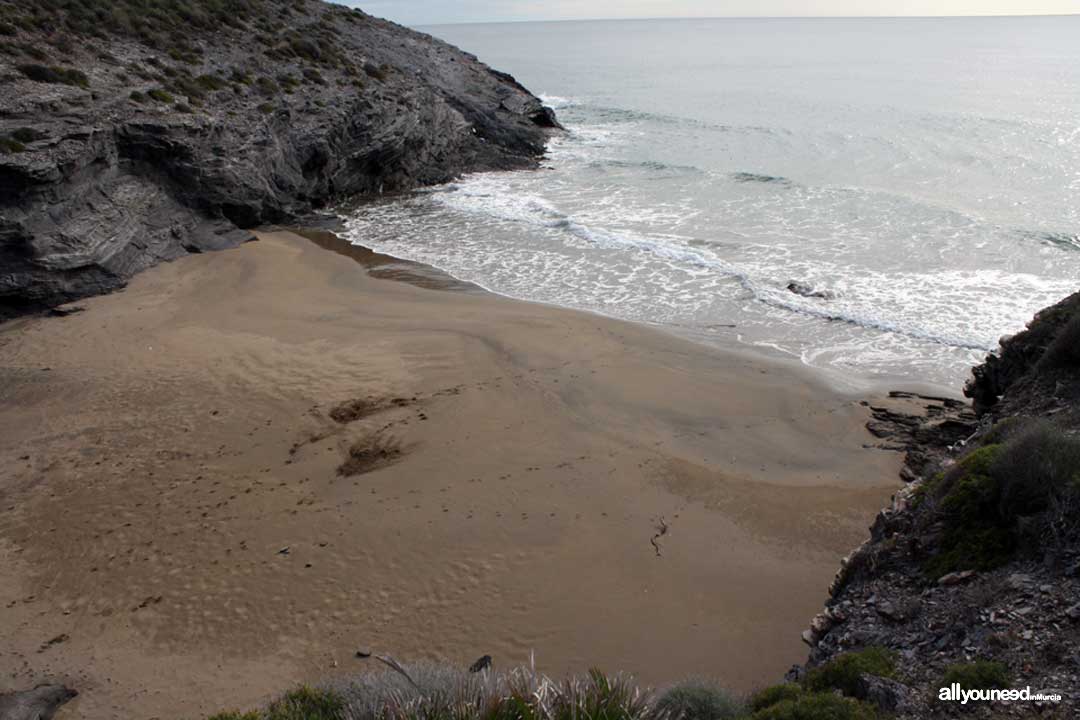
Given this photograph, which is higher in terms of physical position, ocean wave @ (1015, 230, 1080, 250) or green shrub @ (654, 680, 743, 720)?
ocean wave @ (1015, 230, 1080, 250)

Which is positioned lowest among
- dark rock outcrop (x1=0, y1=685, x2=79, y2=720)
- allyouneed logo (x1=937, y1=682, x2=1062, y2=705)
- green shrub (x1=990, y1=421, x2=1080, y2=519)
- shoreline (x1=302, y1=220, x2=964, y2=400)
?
dark rock outcrop (x1=0, y1=685, x2=79, y2=720)

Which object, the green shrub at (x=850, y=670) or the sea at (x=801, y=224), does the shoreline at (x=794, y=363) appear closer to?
the sea at (x=801, y=224)

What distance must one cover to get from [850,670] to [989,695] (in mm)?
828

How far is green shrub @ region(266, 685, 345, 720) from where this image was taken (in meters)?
4.95

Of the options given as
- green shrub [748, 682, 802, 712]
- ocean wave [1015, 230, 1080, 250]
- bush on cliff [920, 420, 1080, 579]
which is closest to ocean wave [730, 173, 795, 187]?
ocean wave [1015, 230, 1080, 250]

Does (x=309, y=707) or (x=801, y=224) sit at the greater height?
(x=801, y=224)

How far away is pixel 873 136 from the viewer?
3195cm

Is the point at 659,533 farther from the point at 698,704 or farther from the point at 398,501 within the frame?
the point at 698,704

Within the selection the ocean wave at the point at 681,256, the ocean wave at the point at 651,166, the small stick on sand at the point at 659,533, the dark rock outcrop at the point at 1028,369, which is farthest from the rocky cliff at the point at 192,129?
the dark rock outcrop at the point at 1028,369

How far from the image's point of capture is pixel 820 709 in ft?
15.0

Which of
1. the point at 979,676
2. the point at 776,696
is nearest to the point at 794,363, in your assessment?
the point at 776,696

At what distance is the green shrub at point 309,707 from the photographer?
4949mm

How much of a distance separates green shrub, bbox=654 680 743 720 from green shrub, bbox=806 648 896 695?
1.78 ft

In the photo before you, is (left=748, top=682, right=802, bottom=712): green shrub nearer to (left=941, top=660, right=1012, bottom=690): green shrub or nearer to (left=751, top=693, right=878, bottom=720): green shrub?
(left=751, top=693, right=878, bottom=720): green shrub
